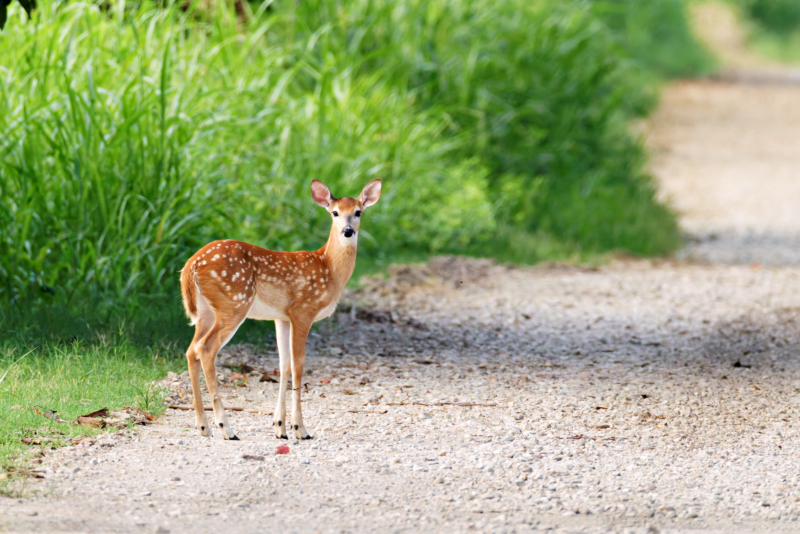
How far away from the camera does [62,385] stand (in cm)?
514

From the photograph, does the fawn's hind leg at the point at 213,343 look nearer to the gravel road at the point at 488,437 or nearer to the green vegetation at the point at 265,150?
the gravel road at the point at 488,437

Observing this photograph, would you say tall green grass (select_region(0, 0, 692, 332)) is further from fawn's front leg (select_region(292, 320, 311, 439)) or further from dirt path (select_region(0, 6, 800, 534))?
fawn's front leg (select_region(292, 320, 311, 439))

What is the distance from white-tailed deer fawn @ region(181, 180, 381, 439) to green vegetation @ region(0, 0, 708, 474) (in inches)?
35.0

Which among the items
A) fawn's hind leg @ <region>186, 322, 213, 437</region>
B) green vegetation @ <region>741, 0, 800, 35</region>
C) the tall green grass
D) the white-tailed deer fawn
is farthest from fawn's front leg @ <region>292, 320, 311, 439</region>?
green vegetation @ <region>741, 0, 800, 35</region>

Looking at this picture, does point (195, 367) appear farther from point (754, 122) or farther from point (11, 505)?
point (754, 122)

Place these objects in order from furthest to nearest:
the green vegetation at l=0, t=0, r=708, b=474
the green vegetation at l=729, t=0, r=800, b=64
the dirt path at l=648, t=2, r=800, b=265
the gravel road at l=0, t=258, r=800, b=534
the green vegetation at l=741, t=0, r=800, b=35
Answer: the green vegetation at l=741, t=0, r=800, b=35
the green vegetation at l=729, t=0, r=800, b=64
the dirt path at l=648, t=2, r=800, b=265
the green vegetation at l=0, t=0, r=708, b=474
the gravel road at l=0, t=258, r=800, b=534

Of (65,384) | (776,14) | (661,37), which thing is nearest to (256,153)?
(65,384)

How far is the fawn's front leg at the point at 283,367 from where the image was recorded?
4535mm

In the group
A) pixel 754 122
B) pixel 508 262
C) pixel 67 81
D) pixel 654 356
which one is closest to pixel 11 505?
pixel 67 81

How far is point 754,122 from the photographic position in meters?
22.5

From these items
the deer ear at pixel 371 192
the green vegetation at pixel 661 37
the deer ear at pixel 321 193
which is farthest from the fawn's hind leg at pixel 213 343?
the green vegetation at pixel 661 37

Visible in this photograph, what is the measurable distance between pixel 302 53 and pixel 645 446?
599cm

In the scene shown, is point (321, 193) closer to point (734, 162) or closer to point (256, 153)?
point (256, 153)

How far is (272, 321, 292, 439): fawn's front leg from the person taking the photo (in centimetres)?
454
